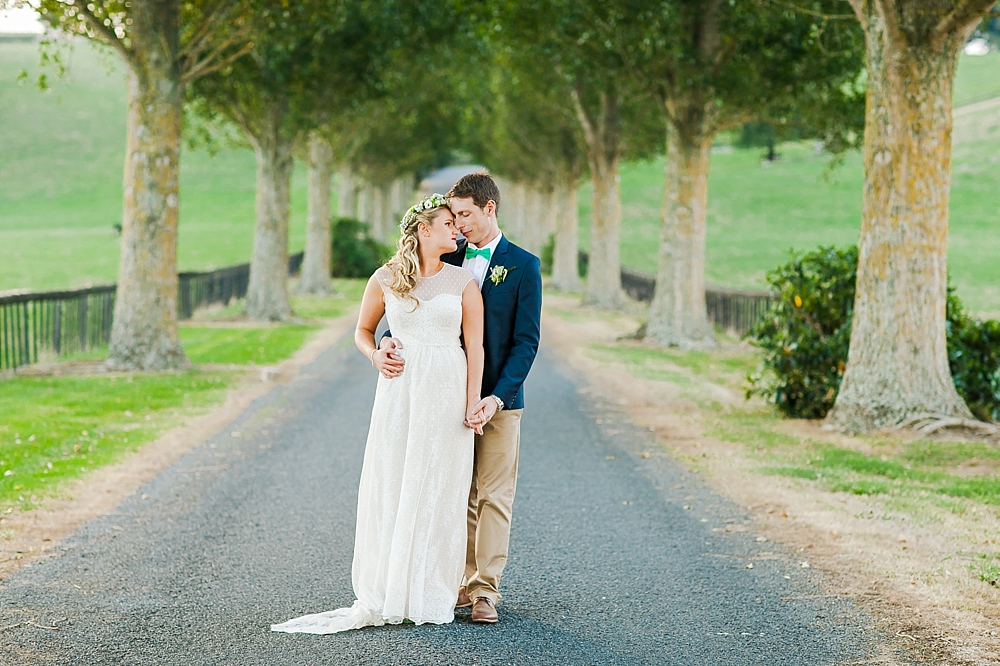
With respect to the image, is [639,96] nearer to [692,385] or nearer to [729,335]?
[729,335]

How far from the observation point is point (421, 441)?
5.23m

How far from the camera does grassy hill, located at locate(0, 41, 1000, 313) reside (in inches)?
1913

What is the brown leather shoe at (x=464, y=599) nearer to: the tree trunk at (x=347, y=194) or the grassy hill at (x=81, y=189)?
the grassy hill at (x=81, y=189)

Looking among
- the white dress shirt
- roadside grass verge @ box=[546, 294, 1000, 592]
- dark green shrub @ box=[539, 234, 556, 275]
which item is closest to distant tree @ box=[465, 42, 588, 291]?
dark green shrub @ box=[539, 234, 556, 275]

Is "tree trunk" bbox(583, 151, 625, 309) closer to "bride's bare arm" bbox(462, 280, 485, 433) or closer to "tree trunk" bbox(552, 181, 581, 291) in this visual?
"tree trunk" bbox(552, 181, 581, 291)

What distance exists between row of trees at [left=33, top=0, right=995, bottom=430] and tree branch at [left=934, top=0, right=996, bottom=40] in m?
0.03

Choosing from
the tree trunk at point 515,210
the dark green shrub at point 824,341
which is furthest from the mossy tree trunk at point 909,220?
the tree trunk at point 515,210

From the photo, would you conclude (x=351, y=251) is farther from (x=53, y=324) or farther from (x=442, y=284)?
(x=442, y=284)

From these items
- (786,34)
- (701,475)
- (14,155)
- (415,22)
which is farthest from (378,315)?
(14,155)

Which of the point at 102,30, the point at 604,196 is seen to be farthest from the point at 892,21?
the point at 604,196

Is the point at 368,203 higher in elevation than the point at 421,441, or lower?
higher

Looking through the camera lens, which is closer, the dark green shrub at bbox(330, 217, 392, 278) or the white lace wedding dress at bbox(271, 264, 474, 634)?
the white lace wedding dress at bbox(271, 264, 474, 634)

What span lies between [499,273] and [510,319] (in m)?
0.26

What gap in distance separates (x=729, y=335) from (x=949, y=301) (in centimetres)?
1384
